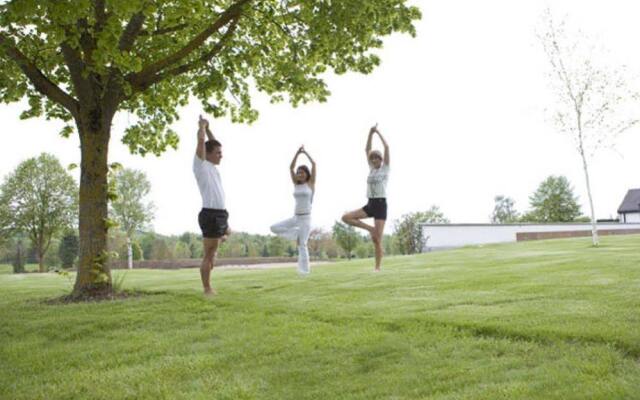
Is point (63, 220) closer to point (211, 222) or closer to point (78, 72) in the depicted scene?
point (78, 72)

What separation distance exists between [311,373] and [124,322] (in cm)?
360

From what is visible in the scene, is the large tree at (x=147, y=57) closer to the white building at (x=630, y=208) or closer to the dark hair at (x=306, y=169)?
the dark hair at (x=306, y=169)

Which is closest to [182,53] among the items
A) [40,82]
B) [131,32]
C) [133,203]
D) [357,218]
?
[131,32]

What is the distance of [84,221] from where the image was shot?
403 inches

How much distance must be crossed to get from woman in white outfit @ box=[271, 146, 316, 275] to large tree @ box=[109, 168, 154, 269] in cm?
4436

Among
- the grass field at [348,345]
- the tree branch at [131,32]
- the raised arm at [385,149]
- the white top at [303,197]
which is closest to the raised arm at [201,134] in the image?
the grass field at [348,345]

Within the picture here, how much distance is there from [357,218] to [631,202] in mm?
79861

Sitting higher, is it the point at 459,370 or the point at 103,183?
the point at 103,183

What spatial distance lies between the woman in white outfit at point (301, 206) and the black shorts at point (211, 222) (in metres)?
2.80

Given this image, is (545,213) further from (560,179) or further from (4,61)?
(4,61)

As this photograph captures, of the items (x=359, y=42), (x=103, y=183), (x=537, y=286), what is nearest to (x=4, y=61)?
(x=103, y=183)

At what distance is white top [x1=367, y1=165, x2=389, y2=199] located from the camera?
11141 mm

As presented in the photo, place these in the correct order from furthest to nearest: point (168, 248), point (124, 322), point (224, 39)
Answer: point (168, 248), point (224, 39), point (124, 322)

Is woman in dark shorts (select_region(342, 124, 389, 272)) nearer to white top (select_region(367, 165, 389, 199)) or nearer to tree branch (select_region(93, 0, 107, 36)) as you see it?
white top (select_region(367, 165, 389, 199))
